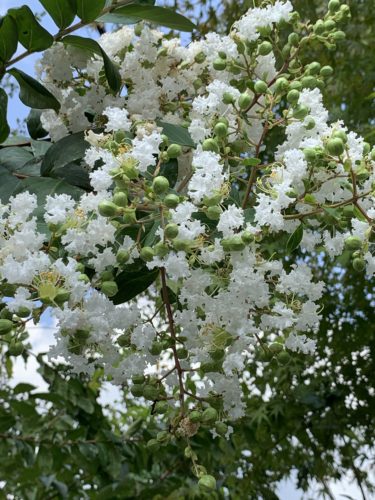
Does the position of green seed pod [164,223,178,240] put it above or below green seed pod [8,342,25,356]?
above

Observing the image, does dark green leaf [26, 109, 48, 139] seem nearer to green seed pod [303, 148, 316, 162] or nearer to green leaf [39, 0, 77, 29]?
green leaf [39, 0, 77, 29]

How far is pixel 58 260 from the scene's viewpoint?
0.67 m

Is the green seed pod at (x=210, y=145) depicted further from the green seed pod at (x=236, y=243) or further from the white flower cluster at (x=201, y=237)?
the green seed pod at (x=236, y=243)

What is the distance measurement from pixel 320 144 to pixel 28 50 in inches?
14.8

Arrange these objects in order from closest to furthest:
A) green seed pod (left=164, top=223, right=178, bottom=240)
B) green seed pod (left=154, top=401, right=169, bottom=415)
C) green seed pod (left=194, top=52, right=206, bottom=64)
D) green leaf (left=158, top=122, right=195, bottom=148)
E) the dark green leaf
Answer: green seed pod (left=164, top=223, right=178, bottom=240), green seed pod (left=154, top=401, right=169, bottom=415), green leaf (left=158, top=122, right=195, bottom=148), green seed pod (left=194, top=52, right=206, bottom=64), the dark green leaf

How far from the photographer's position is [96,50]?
89 cm

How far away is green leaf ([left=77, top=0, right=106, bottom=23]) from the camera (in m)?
0.86

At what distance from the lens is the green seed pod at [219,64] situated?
2.89 ft

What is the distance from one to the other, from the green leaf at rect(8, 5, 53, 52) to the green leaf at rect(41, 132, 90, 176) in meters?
0.11

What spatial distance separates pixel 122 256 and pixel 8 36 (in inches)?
12.8

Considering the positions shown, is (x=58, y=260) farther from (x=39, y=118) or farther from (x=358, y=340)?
(x=358, y=340)

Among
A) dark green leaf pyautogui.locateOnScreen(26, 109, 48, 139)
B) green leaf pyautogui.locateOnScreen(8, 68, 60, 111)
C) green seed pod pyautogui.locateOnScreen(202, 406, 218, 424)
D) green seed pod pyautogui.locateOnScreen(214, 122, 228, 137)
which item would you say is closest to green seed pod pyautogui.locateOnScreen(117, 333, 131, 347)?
green seed pod pyautogui.locateOnScreen(202, 406, 218, 424)

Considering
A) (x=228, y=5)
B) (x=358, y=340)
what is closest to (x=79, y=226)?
(x=358, y=340)

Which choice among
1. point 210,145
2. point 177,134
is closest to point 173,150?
point 210,145
